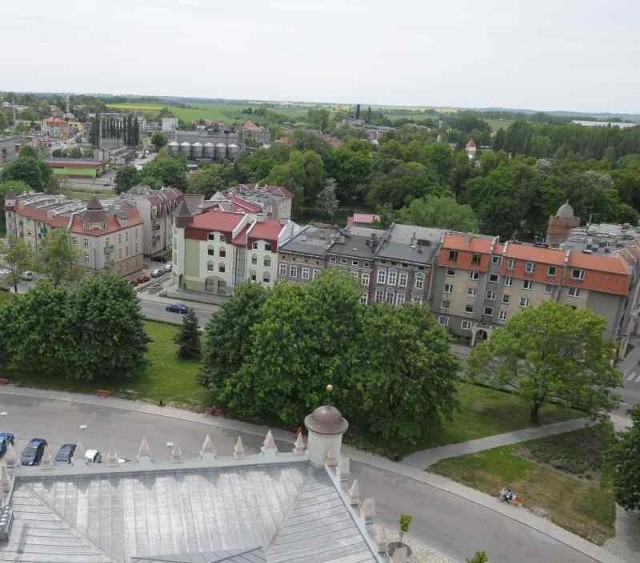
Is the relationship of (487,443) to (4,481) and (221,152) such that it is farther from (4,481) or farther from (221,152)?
(221,152)

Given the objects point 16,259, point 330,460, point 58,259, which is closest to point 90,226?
point 58,259

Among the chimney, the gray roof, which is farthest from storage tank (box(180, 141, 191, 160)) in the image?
the gray roof

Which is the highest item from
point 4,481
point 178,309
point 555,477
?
point 4,481

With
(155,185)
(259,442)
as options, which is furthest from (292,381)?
(155,185)

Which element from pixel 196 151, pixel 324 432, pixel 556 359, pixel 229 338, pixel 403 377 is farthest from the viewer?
pixel 196 151

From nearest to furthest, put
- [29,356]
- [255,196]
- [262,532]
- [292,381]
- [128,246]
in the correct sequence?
[262,532] < [292,381] < [29,356] < [128,246] < [255,196]

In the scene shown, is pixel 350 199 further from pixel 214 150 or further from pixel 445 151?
pixel 214 150

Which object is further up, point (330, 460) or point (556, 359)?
point (330, 460)

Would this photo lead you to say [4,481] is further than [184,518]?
No
